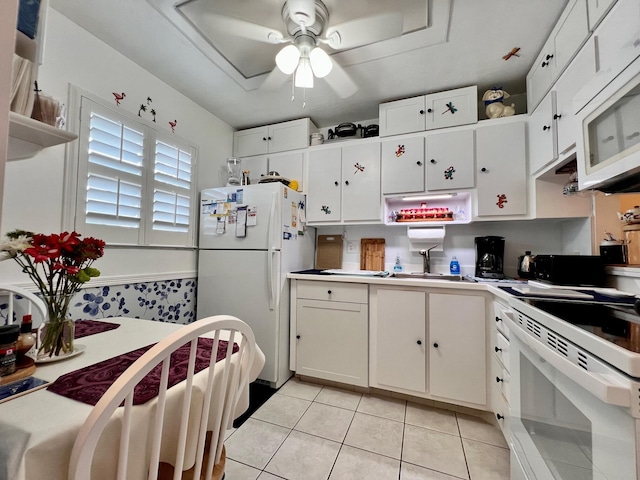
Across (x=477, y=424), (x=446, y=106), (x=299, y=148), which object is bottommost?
(x=477, y=424)

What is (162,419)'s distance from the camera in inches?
22.8

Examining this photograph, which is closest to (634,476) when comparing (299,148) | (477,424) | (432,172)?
(477,424)

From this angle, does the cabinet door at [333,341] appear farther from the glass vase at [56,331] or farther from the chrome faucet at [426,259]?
the glass vase at [56,331]

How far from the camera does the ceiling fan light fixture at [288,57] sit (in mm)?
1472

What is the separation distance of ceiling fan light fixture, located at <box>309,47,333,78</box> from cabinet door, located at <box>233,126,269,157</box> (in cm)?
141

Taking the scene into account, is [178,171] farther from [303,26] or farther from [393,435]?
[393,435]

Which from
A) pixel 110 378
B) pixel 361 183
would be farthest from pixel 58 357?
pixel 361 183

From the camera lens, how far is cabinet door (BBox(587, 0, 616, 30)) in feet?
3.81

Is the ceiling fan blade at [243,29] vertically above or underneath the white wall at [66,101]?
above

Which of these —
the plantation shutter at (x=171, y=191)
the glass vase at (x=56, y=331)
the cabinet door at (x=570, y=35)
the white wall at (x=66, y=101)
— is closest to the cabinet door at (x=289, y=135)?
the white wall at (x=66, y=101)

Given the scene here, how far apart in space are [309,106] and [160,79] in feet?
4.23

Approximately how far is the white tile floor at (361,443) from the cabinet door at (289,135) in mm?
2336

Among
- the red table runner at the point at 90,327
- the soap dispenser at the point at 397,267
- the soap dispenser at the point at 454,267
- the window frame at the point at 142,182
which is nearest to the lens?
the red table runner at the point at 90,327

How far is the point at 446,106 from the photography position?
2.22 m
